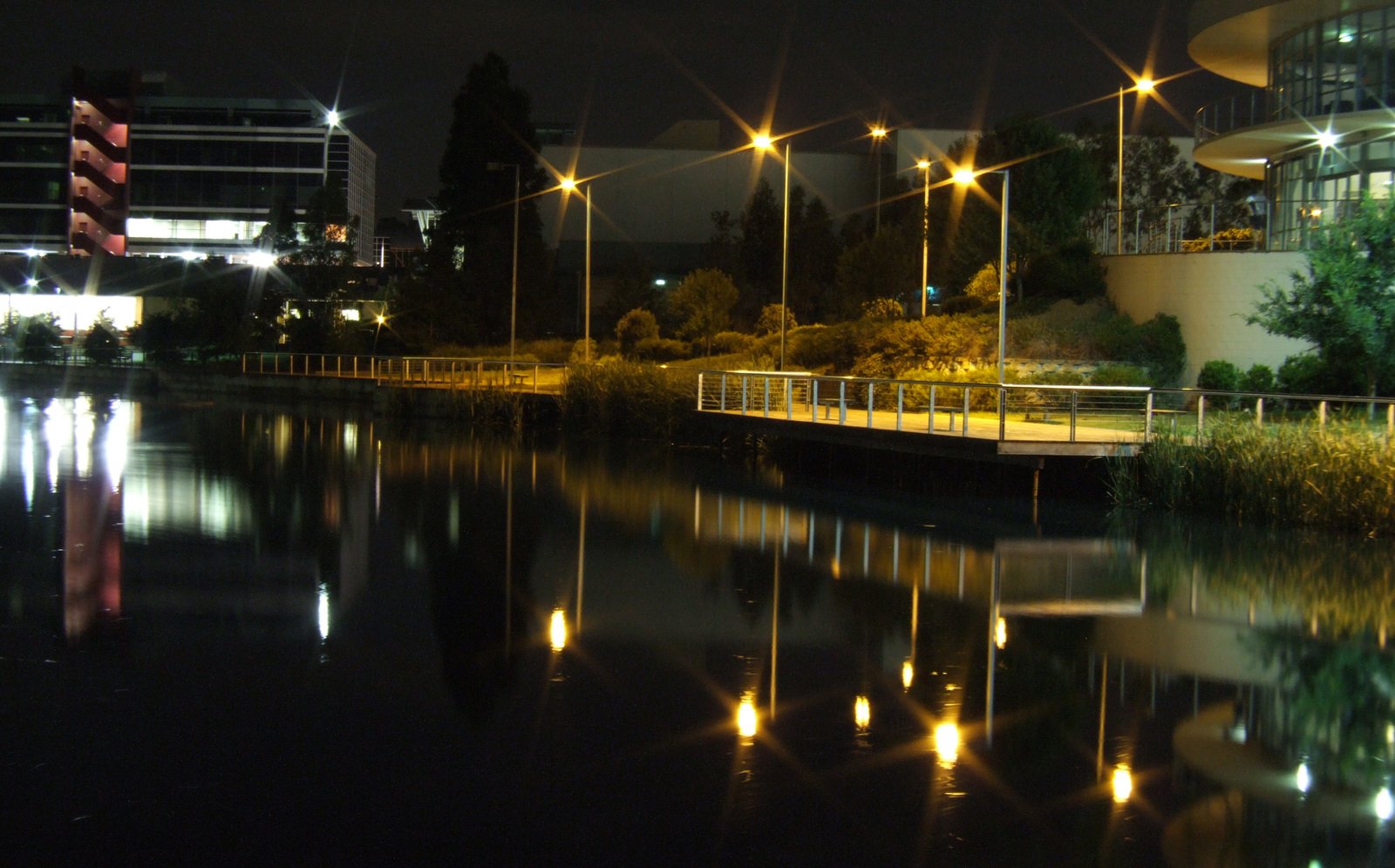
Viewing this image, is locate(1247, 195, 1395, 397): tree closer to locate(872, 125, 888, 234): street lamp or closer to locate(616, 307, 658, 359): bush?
locate(872, 125, 888, 234): street lamp

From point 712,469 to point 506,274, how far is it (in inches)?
1253

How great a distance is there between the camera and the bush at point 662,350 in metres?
46.4

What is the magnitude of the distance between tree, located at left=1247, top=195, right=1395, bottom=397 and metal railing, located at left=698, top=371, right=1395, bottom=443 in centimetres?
91

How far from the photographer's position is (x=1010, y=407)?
93.1 ft

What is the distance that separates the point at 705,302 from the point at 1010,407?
21717mm

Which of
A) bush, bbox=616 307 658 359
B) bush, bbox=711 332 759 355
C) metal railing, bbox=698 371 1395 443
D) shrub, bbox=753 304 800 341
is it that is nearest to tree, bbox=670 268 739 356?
bush, bbox=616 307 658 359

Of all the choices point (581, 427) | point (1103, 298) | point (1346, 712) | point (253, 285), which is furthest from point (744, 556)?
point (253, 285)

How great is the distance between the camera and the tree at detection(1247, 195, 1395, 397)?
73.8ft

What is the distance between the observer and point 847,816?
701cm

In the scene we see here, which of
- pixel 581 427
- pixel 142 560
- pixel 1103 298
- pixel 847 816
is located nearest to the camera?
pixel 847 816

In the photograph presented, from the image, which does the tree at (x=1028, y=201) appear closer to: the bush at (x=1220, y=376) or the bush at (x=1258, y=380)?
the bush at (x=1220, y=376)

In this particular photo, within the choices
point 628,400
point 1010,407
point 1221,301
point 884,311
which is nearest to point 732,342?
point 884,311

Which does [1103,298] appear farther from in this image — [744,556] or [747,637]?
[747,637]

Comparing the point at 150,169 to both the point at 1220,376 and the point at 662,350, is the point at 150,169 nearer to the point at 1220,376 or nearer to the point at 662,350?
the point at 662,350
